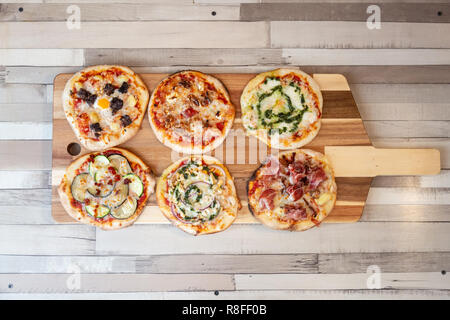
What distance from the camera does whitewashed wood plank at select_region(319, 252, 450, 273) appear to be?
15.2ft

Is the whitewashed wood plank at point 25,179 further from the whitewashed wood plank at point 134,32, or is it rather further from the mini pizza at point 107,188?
the whitewashed wood plank at point 134,32

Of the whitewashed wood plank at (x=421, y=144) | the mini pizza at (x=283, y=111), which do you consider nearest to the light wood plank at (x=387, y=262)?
the whitewashed wood plank at (x=421, y=144)

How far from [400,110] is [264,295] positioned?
3110 millimetres

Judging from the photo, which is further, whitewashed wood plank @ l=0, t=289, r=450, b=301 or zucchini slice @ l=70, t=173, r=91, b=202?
whitewashed wood plank @ l=0, t=289, r=450, b=301

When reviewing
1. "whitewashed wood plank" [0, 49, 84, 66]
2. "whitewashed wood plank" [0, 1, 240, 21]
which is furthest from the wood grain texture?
"whitewashed wood plank" [0, 1, 240, 21]

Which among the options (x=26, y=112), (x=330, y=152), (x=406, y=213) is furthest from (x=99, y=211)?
(x=406, y=213)

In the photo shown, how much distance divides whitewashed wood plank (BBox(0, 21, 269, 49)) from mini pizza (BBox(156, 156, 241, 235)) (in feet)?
5.44

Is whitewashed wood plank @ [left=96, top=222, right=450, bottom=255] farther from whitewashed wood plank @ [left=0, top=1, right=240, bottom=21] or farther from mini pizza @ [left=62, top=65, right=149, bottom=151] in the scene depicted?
whitewashed wood plank @ [left=0, top=1, right=240, bottom=21]

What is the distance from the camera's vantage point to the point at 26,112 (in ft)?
15.3

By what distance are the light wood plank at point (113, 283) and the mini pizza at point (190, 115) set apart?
5.64 feet

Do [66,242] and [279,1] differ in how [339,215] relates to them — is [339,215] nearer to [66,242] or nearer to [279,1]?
[279,1]

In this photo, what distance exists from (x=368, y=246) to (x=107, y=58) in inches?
171

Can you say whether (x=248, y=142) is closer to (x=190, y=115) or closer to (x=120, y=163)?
(x=190, y=115)
